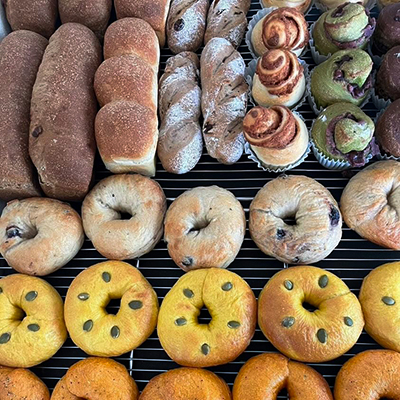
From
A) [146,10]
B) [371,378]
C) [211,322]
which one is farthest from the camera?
[146,10]

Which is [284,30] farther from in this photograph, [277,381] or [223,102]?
[277,381]

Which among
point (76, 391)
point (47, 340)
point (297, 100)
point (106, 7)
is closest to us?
point (76, 391)

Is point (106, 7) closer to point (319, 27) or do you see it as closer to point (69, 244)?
point (319, 27)

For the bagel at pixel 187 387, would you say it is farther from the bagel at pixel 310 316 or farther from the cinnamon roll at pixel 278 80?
the cinnamon roll at pixel 278 80

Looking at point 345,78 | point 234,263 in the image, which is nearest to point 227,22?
point 345,78

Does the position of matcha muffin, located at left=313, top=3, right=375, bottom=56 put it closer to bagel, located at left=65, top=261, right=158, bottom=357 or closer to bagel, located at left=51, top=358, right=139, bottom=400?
bagel, located at left=65, top=261, right=158, bottom=357

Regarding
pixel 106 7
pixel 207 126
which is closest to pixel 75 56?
pixel 106 7

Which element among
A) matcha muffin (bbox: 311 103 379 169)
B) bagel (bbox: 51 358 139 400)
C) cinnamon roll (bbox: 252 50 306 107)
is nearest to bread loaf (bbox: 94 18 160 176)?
cinnamon roll (bbox: 252 50 306 107)
